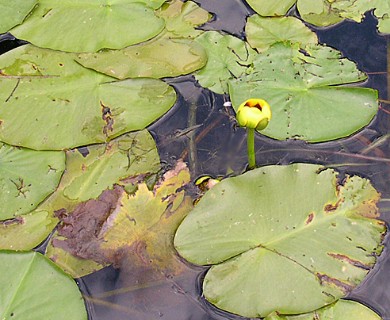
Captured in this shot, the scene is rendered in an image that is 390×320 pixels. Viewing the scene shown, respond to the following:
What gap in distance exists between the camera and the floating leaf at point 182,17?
1.92m

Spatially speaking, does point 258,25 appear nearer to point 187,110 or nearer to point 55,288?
point 187,110

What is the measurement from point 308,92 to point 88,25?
77 centimetres

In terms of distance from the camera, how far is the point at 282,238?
1455 mm

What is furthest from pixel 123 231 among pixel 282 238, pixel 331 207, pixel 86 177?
pixel 331 207

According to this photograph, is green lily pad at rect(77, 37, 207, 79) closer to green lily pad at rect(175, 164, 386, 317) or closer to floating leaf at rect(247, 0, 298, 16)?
floating leaf at rect(247, 0, 298, 16)

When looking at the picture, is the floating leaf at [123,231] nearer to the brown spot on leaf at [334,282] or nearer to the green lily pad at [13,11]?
the brown spot on leaf at [334,282]

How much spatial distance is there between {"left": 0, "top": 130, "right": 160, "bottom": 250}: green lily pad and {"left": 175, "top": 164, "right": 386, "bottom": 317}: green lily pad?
10.0 inches

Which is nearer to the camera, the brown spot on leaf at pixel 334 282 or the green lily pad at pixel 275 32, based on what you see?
the brown spot on leaf at pixel 334 282

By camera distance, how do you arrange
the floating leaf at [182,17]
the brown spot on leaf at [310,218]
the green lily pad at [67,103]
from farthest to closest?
the floating leaf at [182,17], the green lily pad at [67,103], the brown spot on leaf at [310,218]

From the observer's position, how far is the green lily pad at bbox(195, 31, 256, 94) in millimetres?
1816

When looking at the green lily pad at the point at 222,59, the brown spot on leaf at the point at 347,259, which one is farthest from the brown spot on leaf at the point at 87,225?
the brown spot on leaf at the point at 347,259

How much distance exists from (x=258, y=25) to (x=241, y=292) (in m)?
0.98

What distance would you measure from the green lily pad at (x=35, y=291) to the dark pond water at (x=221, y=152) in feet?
0.23

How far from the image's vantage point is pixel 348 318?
1356 mm
